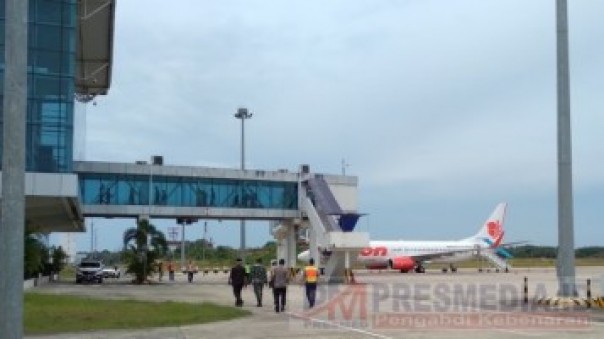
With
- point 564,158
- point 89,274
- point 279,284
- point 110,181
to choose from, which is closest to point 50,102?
point 110,181

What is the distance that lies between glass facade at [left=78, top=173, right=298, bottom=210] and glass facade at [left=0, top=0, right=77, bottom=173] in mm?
13591

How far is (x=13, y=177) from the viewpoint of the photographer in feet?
23.3

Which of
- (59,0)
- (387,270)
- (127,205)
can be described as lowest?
(387,270)

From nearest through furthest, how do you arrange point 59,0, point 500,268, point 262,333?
point 262,333 < point 59,0 < point 500,268

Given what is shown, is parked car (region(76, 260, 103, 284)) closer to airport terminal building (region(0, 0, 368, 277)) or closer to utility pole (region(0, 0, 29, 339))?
airport terminal building (region(0, 0, 368, 277))

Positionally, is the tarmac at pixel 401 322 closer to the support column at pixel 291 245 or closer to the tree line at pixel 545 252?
the support column at pixel 291 245

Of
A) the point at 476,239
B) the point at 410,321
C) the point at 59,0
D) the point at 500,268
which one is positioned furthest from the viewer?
the point at 476,239

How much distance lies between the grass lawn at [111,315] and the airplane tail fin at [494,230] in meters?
62.1

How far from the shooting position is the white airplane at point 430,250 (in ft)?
234

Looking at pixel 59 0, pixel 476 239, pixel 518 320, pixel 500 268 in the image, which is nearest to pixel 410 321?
pixel 518 320

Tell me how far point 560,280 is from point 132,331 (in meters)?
13.6

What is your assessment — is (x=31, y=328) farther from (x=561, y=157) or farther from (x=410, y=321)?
(x=561, y=157)

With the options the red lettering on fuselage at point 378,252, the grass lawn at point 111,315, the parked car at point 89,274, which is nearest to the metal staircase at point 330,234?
the parked car at point 89,274

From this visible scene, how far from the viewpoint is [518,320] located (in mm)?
19469
